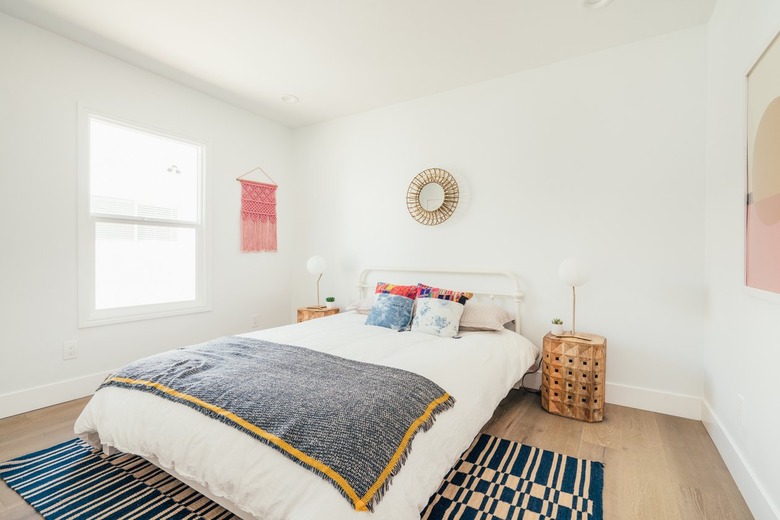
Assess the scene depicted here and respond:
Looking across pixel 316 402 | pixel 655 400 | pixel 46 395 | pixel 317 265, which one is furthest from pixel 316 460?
pixel 317 265

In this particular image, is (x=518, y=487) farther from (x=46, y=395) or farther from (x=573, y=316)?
(x=46, y=395)

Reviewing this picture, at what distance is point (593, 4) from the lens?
2.25 m

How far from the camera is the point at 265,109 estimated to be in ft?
13.0

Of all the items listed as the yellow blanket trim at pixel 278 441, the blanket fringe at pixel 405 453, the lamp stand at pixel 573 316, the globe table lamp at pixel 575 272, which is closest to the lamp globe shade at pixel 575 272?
the globe table lamp at pixel 575 272

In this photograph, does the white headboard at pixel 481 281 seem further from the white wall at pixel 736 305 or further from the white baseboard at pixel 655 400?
the white wall at pixel 736 305

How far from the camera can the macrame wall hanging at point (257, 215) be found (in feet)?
13.1

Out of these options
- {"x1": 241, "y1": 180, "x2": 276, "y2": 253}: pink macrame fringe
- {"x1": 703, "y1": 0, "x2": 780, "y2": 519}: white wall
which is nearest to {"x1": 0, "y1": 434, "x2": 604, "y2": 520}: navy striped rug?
{"x1": 703, "y1": 0, "x2": 780, "y2": 519}: white wall

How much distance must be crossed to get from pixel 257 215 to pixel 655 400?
399 centimetres

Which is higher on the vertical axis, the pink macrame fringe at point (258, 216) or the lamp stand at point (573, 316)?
the pink macrame fringe at point (258, 216)

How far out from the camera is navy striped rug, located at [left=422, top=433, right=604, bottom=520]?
1591mm

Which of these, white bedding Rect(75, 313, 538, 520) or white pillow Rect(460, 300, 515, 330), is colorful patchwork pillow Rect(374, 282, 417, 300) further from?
white bedding Rect(75, 313, 538, 520)

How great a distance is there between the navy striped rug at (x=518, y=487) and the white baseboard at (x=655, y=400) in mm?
962

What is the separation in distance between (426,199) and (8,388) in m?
3.45

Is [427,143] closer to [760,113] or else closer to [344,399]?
[760,113]
